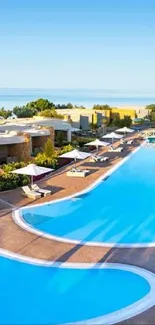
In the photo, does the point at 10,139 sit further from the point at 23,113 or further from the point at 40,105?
the point at 40,105

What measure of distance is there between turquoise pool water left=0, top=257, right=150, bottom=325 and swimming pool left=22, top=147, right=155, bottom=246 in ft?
7.12

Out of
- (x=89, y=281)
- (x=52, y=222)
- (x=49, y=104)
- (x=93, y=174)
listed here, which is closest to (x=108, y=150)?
(x=93, y=174)

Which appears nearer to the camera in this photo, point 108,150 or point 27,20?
point 108,150

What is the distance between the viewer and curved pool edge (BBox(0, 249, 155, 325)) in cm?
767

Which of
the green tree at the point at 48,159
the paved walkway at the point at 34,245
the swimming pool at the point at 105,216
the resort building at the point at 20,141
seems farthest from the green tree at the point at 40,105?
the paved walkway at the point at 34,245

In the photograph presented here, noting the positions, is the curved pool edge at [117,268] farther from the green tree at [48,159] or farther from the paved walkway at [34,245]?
the green tree at [48,159]

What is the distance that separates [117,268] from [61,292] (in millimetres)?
1637

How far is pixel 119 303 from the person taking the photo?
332 inches

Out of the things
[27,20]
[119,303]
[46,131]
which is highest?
[27,20]

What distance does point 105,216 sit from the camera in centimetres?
1478

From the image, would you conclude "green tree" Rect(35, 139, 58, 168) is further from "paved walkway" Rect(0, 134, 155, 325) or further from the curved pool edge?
the curved pool edge

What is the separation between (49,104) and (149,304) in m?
49.7

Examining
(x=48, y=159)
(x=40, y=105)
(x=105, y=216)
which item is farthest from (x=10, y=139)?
(x=40, y=105)

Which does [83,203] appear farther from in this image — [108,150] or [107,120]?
[107,120]
